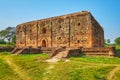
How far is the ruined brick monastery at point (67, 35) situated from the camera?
25297 millimetres

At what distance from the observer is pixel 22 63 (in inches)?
782

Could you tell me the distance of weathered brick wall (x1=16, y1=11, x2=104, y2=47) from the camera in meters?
28.6

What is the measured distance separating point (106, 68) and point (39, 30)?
2097 cm

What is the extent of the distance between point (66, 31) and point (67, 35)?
0.67 meters

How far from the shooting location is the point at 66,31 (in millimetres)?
31078

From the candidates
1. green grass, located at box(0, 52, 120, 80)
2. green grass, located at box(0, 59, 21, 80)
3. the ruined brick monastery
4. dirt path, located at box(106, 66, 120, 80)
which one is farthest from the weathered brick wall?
green grass, located at box(0, 59, 21, 80)

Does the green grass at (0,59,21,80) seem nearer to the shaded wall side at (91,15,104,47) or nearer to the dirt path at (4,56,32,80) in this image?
the dirt path at (4,56,32,80)

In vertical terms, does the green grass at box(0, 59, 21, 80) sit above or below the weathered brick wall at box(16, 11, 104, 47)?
below

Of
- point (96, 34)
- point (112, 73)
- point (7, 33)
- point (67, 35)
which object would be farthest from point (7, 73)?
point (7, 33)

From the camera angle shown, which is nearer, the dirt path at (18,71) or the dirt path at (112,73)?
the dirt path at (112,73)

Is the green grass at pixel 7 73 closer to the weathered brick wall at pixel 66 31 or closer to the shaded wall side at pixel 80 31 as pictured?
the shaded wall side at pixel 80 31

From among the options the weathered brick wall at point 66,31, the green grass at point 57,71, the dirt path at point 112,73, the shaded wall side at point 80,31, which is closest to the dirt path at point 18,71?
the green grass at point 57,71

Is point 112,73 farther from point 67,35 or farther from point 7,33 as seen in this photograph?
point 7,33

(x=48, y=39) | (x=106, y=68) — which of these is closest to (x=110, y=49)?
(x=106, y=68)
